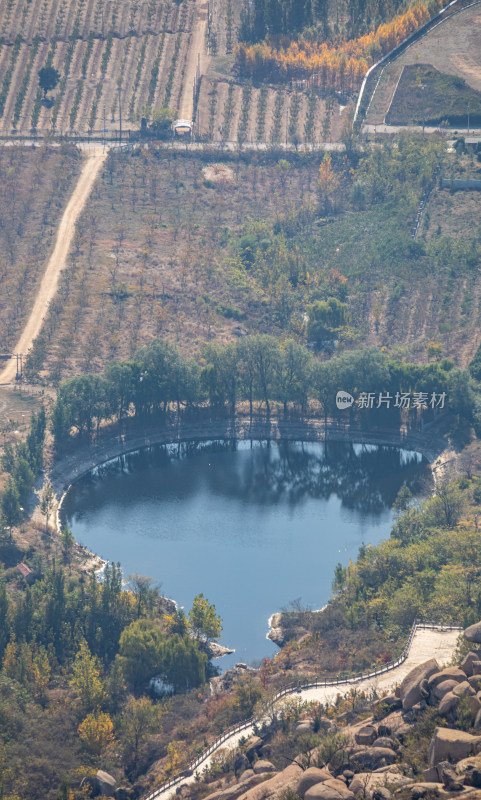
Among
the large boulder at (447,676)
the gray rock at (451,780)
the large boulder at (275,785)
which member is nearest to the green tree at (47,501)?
the large boulder at (275,785)

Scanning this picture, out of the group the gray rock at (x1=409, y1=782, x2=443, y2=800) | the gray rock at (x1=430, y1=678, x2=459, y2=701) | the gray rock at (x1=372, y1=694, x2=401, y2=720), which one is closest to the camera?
the gray rock at (x1=409, y1=782, x2=443, y2=800)

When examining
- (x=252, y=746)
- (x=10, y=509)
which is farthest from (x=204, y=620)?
(x=10, y=509)

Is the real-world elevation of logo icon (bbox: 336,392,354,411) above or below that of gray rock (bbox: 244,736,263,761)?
above

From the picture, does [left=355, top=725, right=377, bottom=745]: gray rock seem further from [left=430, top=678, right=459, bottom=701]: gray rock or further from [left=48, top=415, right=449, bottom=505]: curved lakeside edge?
[left=48, top=415, right=449, bottom=505]: curved lakeside edge

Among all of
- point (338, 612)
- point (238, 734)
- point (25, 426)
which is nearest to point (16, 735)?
point (238, 734)

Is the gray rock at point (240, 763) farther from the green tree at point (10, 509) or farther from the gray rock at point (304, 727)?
the green tree at point (10, 509)

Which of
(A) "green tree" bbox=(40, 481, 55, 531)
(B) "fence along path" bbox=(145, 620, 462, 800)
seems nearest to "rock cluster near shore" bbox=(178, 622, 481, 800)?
(B) "fence along path" bbox=(145, 620, 462, 800)
